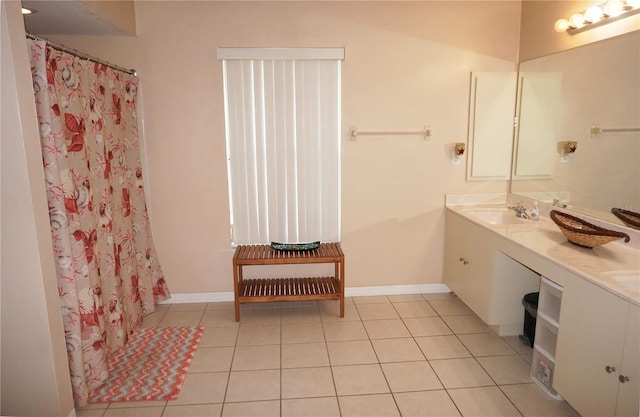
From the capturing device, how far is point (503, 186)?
3.53 metres

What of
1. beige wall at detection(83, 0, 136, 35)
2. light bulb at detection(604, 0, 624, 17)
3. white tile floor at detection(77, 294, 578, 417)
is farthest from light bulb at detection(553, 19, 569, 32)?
beige wall at detection(83, 0, 136, 35)

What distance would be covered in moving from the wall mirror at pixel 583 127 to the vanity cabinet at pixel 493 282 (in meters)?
0.60

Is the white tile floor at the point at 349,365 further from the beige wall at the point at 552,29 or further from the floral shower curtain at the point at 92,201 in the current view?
the beige wall at the point at 552,29

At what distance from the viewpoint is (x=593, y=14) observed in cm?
248

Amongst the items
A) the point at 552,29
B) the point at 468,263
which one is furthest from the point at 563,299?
the point at 552,29

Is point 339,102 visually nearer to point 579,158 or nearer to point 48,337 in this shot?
point 579,158

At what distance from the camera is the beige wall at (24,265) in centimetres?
170

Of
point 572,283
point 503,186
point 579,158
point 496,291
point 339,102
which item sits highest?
point 339,102

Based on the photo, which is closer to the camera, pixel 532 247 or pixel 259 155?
pixel 532 247

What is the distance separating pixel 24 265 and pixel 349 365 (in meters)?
1.83

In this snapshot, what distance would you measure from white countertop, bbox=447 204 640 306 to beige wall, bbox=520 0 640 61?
1243mm

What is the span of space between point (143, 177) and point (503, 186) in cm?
304

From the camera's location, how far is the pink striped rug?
228 cm

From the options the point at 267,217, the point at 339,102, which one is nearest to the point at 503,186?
the point at 339,102
